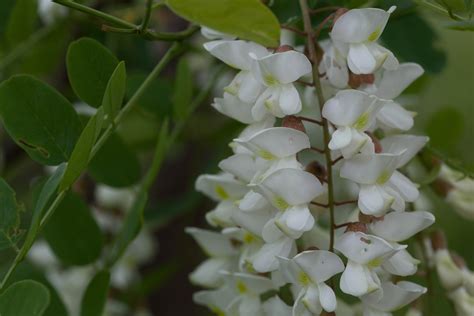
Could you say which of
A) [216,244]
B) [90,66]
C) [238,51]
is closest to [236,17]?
[238,51]

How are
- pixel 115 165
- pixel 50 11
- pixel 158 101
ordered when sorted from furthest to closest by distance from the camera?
1. pixel 50 11
2. pixel 158 101
3. pixel 115 165

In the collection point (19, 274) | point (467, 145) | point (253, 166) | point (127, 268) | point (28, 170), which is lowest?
point (467, 145)

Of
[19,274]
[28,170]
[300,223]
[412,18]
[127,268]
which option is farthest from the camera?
[28,170]

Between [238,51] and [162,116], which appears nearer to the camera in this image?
[238,51]

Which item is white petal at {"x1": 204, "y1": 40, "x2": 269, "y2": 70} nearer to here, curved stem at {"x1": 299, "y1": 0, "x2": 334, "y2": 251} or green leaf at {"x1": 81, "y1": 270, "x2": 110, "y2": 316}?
curved stem at {"x1": 299, "y1": 0, "x2": 334, "y2": 251}

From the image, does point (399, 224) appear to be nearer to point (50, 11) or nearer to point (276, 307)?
point (276, 307)

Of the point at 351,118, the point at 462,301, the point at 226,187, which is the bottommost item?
the point at 462,301

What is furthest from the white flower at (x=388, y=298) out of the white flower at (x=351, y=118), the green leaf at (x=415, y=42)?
the green leaf at (x=415, y=42)

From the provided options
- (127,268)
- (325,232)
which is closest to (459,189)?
(325,232)

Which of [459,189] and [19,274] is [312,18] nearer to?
[459,189]
